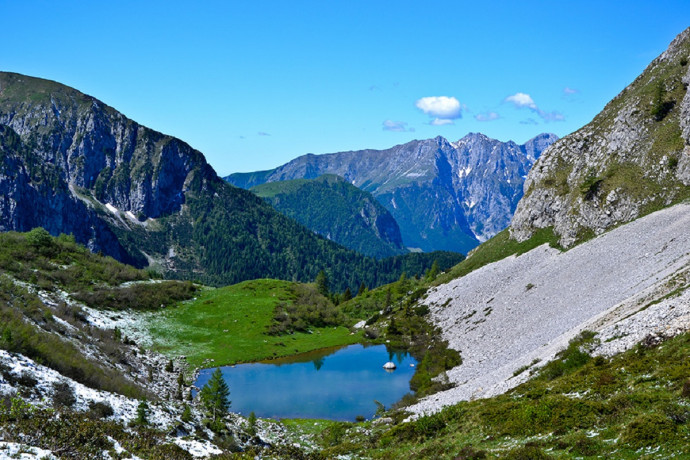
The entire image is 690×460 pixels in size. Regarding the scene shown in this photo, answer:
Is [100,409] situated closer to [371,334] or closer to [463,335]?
[463,335]

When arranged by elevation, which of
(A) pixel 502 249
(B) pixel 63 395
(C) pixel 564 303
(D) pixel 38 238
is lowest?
(C) pixel 564 303

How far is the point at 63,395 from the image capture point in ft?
93.9

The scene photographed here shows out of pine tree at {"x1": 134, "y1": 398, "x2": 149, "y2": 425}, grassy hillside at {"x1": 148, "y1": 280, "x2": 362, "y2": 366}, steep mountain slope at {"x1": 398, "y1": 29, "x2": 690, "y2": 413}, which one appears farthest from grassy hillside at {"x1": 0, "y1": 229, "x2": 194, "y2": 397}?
steep mountain slope at {"x1": 398, "y1": 29, "x2": 690, "y2": 413}

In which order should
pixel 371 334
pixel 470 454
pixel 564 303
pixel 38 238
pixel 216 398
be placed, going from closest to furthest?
1. pixel 470 454
2. pixel 216 398
3. pixel 564 303
4. pixel 38 238
5. pixel 371 334

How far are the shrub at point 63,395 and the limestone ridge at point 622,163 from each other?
315ft

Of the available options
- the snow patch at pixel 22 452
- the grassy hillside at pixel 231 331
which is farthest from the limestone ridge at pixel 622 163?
the snow patch at pixel 22 452

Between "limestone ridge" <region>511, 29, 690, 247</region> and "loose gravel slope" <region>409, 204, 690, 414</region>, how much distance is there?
7.68 metres

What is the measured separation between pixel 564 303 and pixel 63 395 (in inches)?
2567

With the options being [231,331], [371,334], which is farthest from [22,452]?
[371,334]

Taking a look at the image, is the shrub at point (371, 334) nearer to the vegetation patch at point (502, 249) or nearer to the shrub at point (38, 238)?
the vegetation patch at point (502, 249)

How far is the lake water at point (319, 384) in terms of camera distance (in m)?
65.4

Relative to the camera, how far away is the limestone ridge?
9238 cm

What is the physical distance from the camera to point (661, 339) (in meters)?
33.3

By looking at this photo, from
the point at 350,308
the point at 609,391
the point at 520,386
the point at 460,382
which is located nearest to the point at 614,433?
the point at 609,391
